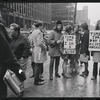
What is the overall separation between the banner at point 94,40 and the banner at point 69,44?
82 cm

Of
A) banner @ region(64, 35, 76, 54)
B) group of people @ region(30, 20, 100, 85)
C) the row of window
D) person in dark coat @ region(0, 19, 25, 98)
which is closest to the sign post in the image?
group of people @ region(30, 20, 100, 85)

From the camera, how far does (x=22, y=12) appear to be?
72.1 m

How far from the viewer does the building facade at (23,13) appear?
5644cm

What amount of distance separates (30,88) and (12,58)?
3.39 m

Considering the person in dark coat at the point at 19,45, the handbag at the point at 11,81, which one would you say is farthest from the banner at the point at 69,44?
the handbag at the point at 11,81

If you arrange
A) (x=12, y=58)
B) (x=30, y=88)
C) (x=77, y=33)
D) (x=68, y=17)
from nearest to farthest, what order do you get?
(x=12, y=58) < (x=30, y=88) < (x=77, y=33) < (x=68, y=17)

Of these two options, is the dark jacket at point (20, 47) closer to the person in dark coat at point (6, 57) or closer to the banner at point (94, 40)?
the person in dark coat at point (6, 57)

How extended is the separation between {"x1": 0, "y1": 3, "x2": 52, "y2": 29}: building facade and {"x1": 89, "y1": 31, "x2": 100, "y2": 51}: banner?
145 ft

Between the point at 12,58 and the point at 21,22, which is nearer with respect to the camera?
the point at 12,58

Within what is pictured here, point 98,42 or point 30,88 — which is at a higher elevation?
point 98,42

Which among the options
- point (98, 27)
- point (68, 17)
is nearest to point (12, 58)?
point (98, 27)

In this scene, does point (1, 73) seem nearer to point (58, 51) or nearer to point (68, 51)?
point (58, 51)

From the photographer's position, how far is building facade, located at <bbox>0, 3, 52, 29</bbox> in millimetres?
56438

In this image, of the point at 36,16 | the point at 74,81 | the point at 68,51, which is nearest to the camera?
the point at 74,81
